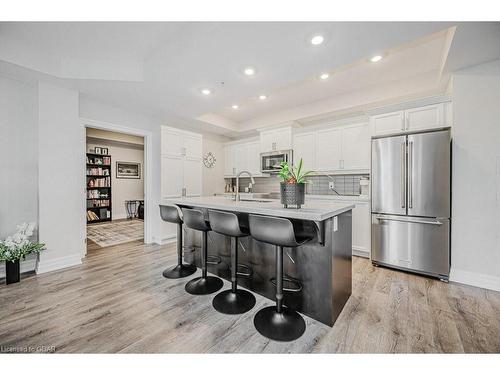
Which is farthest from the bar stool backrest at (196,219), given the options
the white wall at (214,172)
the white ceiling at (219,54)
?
the white wall at (214,172)

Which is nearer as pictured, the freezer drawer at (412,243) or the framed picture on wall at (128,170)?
the freezer drawer at (412,243)

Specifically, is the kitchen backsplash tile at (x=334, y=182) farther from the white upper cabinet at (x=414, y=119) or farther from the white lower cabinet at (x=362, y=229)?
the white upper cabinet at (x=414, y=119)

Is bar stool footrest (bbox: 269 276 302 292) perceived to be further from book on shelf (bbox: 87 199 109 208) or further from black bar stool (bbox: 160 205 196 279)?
book on shelf (bbox: 87 199 109 208)

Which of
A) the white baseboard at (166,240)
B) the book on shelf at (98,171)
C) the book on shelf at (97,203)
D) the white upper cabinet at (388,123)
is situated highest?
the white upper cabinet at (388,123)

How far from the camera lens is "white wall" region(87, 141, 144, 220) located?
265 inches

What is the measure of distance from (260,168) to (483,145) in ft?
11.4

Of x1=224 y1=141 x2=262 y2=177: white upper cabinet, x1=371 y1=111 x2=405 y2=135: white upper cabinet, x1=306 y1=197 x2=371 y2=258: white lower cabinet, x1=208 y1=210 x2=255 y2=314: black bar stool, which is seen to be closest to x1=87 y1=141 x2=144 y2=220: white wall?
x1=224 y1=141 x2=262 y2=177: white upper cabinet

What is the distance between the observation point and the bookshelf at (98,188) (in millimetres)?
6281

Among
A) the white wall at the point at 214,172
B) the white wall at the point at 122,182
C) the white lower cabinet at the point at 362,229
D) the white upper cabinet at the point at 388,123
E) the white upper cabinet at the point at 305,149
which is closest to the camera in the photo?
the white upper cabinet at the point at 388,123

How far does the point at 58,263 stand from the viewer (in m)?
2.87

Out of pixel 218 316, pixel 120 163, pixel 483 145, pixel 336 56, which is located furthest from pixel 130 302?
pixel 120 163

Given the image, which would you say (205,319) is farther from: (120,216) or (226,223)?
(120,216)

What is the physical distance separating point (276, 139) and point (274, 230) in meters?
3.37

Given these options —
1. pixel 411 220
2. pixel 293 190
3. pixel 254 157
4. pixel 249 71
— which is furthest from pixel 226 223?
pixel 254 157
